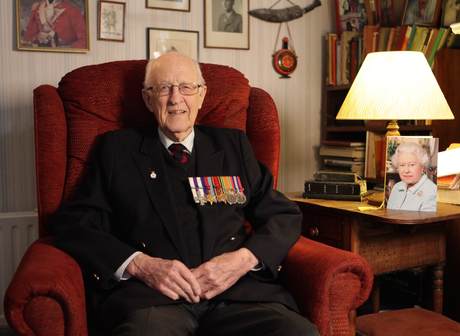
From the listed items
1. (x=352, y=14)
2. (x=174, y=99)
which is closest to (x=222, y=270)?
(x=174, y=99)

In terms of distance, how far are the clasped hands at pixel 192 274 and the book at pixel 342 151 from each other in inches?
46.5

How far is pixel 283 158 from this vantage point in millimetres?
2809

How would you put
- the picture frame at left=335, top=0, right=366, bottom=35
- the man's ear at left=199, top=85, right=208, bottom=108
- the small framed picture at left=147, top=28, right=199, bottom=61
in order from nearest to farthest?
the man's ear at left=199, top=85, right=208, bottom=108 < the small framed picture at left=147, top=28, right=199, bottom=61 < the picture frame at left=335, top=0, right=366, bottom=35

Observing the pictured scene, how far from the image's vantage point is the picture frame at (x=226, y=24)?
252cm

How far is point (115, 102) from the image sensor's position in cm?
179

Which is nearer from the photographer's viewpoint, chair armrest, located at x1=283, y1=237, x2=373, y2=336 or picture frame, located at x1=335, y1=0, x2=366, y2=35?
chair armrest, located at x1=283, y1=237, x2=373, y2=336

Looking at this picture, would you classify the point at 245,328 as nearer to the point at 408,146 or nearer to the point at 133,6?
the point at 408,146

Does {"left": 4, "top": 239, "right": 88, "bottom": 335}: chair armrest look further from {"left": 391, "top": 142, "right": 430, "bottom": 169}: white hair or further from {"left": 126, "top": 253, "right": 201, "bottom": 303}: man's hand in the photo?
{"left": 391, "top": 142, "right": 430, "bottom": 169}: white hair

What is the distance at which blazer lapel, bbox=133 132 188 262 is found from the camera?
150cm

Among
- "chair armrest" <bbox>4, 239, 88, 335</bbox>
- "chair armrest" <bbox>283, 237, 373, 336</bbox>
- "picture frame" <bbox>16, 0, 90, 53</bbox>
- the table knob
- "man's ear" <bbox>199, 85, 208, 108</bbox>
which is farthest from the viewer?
"picture frame" <bbox>16, 0, 90, 53</bbox>

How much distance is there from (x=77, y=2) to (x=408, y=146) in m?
1.47

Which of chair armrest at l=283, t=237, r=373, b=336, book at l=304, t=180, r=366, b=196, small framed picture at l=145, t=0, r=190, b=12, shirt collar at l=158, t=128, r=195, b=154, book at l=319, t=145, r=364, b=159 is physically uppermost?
small framed picture at l=145, t=0, r=190, b=12

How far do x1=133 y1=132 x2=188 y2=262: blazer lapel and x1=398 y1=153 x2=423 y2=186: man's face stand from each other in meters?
0.79

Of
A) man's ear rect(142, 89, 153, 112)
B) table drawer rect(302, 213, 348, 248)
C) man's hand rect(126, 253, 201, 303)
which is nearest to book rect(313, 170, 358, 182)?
table drawer rect(302, 213, 348, 248)
